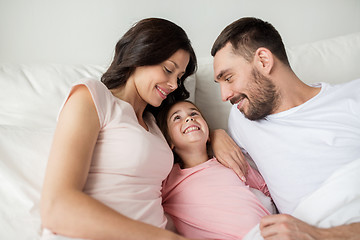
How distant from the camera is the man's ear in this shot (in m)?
1.35

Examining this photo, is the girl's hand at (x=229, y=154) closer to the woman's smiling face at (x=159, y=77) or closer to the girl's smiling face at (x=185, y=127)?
the girl's smiling face at (x=185, y=127)

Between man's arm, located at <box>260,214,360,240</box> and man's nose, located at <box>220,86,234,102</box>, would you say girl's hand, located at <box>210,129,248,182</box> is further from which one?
man's arm, located at <box>260,214,360,240</box>

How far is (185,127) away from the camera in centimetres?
138

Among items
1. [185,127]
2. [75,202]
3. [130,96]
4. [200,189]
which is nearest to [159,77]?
[130,96]

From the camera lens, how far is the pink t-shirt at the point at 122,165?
975mm

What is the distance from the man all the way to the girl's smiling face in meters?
0.17

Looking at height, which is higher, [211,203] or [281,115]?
[281,115]

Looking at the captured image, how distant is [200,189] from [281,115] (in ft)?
1.58

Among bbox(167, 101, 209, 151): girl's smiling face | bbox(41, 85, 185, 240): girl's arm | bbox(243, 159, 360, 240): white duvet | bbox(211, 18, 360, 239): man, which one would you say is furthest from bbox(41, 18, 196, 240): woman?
bbox(243, 159, 360, 240): white duvet

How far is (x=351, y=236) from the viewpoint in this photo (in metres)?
0.94

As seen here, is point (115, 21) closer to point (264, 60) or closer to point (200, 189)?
point (264, 60)

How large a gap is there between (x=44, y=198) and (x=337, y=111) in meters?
1.13

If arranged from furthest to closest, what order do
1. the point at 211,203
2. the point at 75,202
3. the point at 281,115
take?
the point at 281,115 < the point at 211,203 < the point at 75,202

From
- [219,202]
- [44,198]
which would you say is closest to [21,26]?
[44,198]
